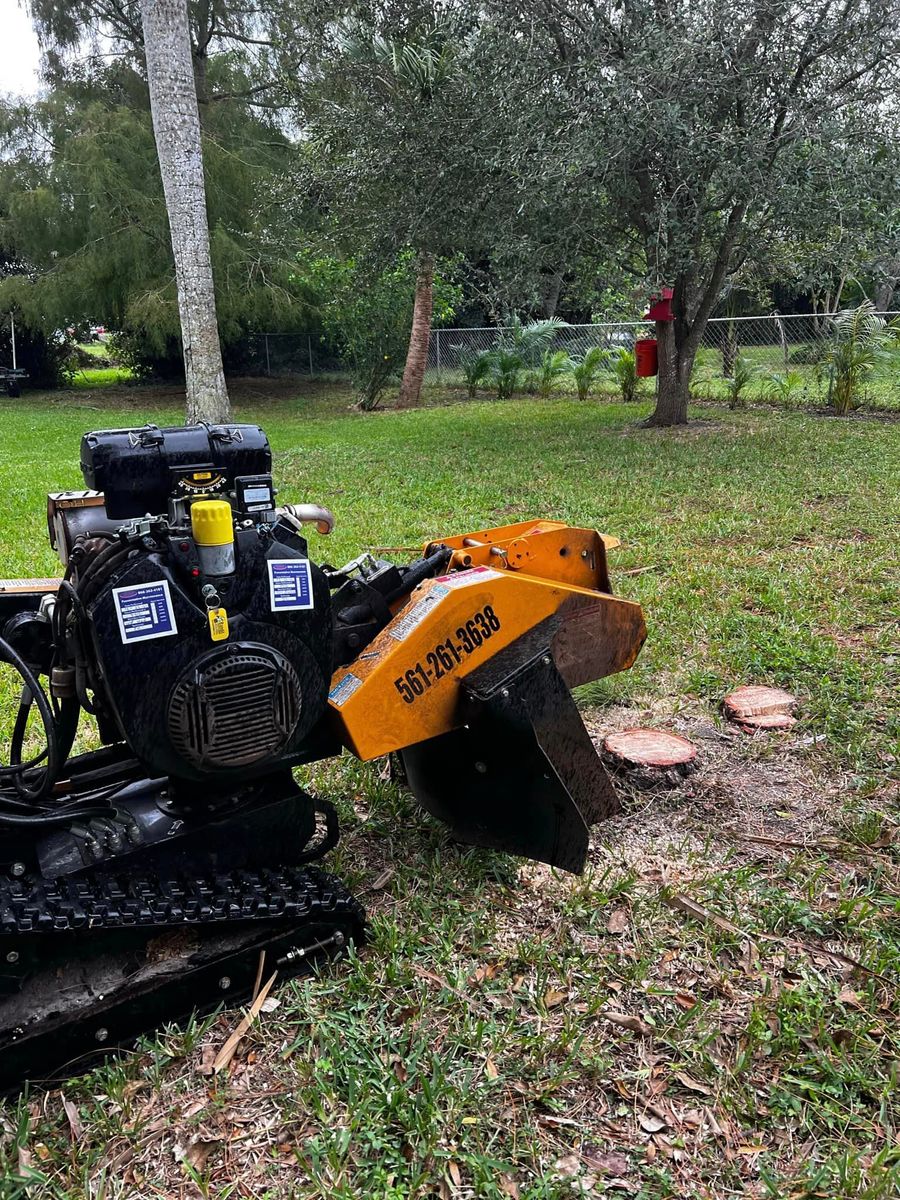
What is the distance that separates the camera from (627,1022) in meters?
2.23

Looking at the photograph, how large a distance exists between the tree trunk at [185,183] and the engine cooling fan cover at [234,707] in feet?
24.2

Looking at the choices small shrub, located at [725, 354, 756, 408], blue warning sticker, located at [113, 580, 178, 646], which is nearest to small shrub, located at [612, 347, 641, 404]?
small shrub, located at [725, 354, 756, 408]

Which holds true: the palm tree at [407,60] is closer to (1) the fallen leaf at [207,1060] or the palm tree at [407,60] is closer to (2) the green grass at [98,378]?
(1) the fallen leaf at [207,1060]

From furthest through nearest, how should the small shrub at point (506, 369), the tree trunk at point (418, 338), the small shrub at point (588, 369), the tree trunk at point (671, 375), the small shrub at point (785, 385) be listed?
the small shrub at point (506, 369), the tree trunk at point (418, 338), the small shrub at point (588, 369), the small shrub at point (785, 385), the tree trunk at point (671, 375)

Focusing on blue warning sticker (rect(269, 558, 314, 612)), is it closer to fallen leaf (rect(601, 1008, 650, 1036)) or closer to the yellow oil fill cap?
the yellow oil fill cap

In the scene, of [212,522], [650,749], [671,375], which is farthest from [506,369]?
[212,522]

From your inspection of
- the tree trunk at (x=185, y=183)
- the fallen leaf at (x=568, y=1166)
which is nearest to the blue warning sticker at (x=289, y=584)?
the fallen leaf at (x=568, y=1166)

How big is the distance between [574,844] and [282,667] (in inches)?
37.3

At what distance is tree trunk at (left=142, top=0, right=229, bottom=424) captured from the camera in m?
8.62

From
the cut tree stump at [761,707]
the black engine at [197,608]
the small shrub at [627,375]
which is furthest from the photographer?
the small shrub at [627,375]

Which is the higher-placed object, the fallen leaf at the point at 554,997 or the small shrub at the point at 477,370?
the small shrub at the point at 477,370

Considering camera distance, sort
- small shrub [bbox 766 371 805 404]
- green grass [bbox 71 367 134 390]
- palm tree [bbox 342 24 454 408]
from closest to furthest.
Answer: palm tree [bbox 342 24 454 408]
small shrub [bbox 766 371 805 404]
green grass [bbox 71 367 134 390]

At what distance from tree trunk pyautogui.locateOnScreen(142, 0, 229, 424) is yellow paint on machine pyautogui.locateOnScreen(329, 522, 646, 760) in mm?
7065

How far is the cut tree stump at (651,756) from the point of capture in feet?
10.8
